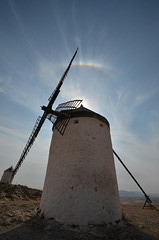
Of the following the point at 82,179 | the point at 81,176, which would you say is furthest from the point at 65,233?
the point at 81,176

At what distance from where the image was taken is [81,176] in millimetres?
7574

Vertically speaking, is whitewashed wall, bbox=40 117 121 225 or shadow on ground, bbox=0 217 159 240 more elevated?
whitewashed wall, bbox=40 117 121 225

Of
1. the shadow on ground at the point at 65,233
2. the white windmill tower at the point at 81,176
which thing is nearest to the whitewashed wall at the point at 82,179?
the white windmill tower at the point at 81,176

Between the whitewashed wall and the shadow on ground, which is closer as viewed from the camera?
the shadow on ground

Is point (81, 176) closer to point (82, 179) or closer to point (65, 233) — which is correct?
point (82, 179)

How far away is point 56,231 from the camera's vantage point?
594 centimetres

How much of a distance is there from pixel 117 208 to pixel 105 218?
135 centimetres

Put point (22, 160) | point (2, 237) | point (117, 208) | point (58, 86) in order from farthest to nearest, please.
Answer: point (22, 160), point (58, 86), point (117, 208), point (2, 237)

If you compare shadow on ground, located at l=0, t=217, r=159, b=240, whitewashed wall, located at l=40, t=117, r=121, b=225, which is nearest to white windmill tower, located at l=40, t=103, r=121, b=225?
whitewashed wall, located at l=40, t=117, r=121, b=225

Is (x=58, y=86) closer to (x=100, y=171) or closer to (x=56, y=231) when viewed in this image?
(x=100, y=171)

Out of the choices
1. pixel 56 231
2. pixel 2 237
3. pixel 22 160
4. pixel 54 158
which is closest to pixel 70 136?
pixel 54 158

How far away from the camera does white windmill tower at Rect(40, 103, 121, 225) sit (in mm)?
6859

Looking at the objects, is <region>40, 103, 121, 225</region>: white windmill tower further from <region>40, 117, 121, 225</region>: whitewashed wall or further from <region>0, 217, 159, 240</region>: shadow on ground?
<region>0, 217, 159, 240</region>: shadow on ground

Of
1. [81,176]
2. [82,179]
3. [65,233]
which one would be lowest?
[65,233]
